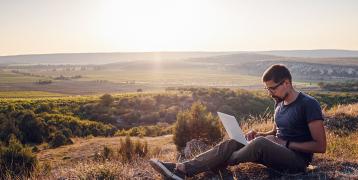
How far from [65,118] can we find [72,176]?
33.1 meters

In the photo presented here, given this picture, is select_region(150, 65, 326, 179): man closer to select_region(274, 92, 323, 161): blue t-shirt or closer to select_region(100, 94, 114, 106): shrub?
select_region(274, 92, 323, 161): blue t-shirt

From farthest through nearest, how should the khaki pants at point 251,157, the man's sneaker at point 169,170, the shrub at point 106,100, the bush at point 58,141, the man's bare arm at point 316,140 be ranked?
1. the shrub at point 106,100
2. the bush at point 58,141
3. the man's sneaker at point 169,170
4. the khaki pants at point 251,157
5. the man's bare arm at point 316,140

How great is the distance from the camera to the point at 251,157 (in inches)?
214

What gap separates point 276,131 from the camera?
232 inches

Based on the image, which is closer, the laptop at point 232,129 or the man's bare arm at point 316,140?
the man's bare arm at point 316,140

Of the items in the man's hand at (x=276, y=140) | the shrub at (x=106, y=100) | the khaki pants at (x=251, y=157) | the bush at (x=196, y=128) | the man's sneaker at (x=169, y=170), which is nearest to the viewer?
the khaki pants at (x=251, y=157)

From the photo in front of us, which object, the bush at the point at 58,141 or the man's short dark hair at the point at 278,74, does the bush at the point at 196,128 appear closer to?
the man's short dark hair at the point at 278,74

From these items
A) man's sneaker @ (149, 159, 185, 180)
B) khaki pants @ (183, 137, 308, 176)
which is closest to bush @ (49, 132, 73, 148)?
man's sneaker @ (149, 159, 185, 180)

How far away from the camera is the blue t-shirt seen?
5078mm

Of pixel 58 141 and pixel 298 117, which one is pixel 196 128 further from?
pixel 58 141

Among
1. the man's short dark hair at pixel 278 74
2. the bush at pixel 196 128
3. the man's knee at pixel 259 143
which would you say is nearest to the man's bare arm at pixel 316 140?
the man's knee at pixel 259 143

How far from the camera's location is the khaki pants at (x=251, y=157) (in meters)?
5.38

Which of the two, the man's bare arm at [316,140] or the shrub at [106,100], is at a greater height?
the man's bare arm at [316,140]

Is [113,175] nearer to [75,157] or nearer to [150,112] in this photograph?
[75,157]
